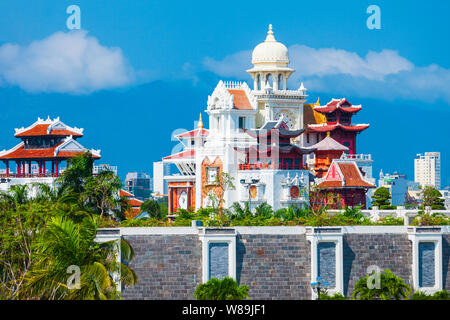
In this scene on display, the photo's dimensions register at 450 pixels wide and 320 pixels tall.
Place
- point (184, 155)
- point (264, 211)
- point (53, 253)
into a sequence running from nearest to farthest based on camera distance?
point (53, 253) < point (264, 211) < point (184, 155)

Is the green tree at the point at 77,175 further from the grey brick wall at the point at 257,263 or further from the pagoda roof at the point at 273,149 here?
the grey brick wall at the point at 257,263

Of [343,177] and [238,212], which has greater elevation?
[343,177]

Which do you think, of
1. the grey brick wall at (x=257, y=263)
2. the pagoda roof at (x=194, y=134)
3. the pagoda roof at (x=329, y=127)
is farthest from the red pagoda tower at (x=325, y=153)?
the grey brick wall at (x=257, y=263)

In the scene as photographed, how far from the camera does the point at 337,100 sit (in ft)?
409

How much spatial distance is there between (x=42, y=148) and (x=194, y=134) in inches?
595

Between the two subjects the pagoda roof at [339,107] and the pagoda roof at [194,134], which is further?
the pagoda roof at [339,107]

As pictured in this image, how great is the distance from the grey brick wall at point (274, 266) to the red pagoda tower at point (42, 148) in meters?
46.2

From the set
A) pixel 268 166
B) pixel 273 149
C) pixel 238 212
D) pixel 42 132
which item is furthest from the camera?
pixel 42 132

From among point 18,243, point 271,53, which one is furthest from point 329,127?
point 18,243

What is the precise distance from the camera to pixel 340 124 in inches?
4852

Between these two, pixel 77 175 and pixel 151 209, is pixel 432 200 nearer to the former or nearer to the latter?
pixel 151 209

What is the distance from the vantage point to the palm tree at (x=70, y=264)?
5594 centimetres
